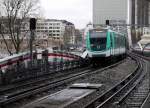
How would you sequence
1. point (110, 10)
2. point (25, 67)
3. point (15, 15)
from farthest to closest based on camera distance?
1. point (110, 10)
2. point (15, 15)
3. point (25, 67)

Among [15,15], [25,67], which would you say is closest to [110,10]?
[15,15]

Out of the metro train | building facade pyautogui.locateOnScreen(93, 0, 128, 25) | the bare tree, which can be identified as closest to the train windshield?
the metro train

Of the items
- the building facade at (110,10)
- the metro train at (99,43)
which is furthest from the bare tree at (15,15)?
the building facade at (110,10)

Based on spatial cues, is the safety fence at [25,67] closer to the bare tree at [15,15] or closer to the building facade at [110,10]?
the bare tree at [15,15]

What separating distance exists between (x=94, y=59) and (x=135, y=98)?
23501 mm

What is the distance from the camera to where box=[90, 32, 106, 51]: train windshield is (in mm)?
41000

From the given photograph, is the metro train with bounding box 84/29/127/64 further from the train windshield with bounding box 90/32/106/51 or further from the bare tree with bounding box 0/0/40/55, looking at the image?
the bare tree with bounding box 0/0/40/55

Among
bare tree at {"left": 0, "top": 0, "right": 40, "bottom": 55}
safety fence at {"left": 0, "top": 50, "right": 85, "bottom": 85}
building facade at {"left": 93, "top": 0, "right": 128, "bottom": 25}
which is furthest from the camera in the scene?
building facade at {"left": 93, "top": 0, "right": 128, "bottom": 25}

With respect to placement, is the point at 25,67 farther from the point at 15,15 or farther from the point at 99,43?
the point at 15,15

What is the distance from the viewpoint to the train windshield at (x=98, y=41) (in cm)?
4100

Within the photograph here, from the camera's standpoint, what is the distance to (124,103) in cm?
1695

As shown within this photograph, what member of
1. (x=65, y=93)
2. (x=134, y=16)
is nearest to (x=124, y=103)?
(x=65, y=93)

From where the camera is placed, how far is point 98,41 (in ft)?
135

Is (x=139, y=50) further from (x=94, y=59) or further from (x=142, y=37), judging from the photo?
(x=142, y=37)
